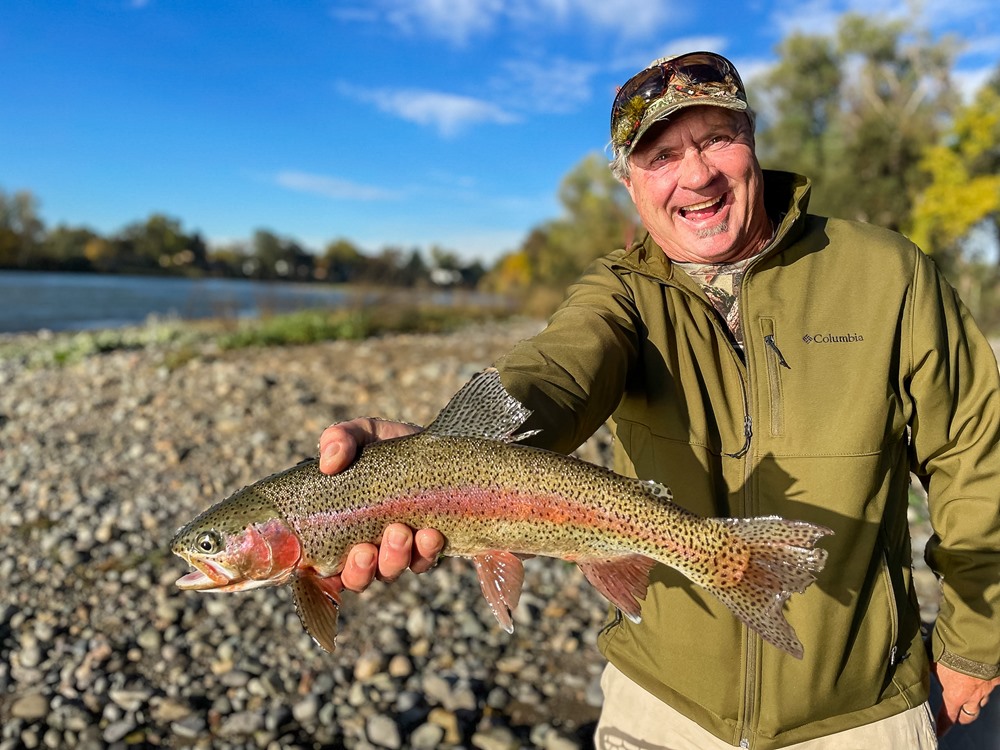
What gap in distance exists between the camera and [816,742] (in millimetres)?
2891

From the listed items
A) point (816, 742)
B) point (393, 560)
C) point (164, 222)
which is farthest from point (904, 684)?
point (164, 222)

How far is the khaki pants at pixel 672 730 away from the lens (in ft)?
9.47

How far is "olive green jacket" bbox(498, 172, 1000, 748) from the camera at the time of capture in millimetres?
2779

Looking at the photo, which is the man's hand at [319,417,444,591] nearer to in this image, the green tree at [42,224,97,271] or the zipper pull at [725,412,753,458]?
the zipper pull at [725,412,753,458]

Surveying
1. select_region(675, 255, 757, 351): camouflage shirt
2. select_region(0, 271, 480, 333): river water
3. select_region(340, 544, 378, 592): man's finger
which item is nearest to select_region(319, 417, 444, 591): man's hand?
select_region(340, 544, 378, 592): man's finger

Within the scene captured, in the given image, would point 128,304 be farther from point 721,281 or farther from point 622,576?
point 622,576

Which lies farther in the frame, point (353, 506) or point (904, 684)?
point (904, 684)

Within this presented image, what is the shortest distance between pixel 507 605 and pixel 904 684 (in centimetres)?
174

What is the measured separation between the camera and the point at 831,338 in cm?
288

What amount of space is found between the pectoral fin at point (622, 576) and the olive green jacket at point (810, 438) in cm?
42

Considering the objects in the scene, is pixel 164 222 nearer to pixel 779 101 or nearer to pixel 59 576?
pixel 779 101

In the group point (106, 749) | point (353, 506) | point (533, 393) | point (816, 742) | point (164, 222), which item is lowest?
point (106, 749)

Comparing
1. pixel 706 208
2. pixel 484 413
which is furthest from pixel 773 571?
pixel 706 208

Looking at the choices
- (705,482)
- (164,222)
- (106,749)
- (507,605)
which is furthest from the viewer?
(164,222)
